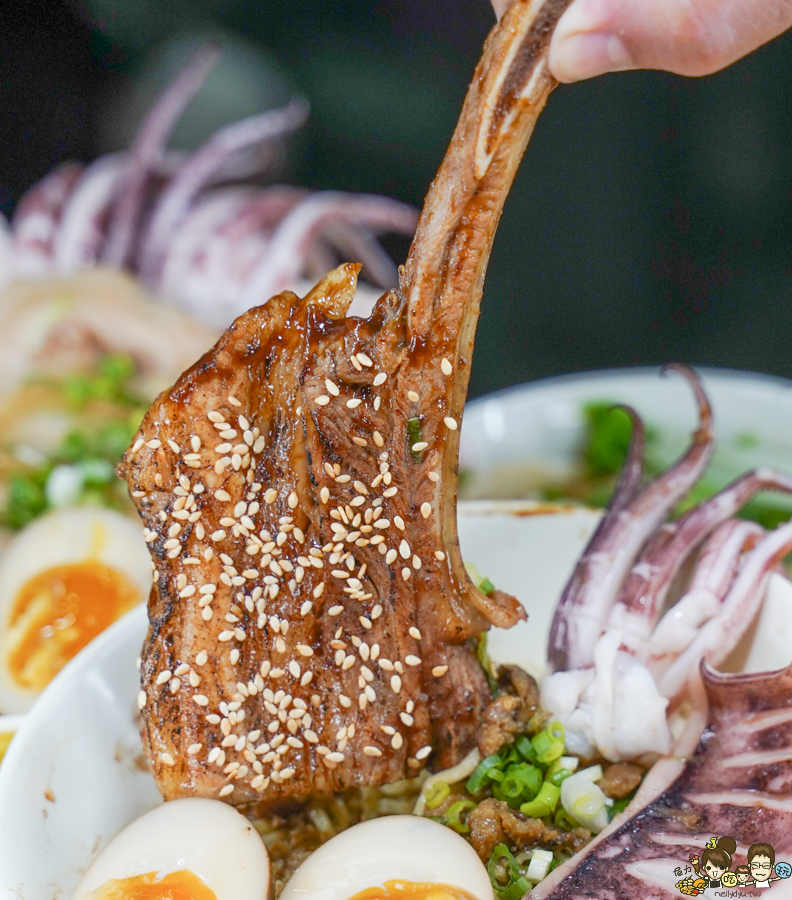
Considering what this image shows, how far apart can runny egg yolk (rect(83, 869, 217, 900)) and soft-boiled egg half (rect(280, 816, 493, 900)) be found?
0.64ft

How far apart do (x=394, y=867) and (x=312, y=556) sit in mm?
738

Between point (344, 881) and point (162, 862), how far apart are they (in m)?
0.42

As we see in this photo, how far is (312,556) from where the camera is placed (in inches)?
77.7

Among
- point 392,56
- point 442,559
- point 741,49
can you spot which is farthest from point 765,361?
point 442,559

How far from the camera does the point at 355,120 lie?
4941 mm

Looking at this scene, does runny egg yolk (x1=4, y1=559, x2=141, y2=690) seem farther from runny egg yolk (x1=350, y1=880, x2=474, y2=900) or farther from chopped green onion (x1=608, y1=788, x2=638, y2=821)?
chopped green onion (x1=608, y1=788, x2=638, y2=821)

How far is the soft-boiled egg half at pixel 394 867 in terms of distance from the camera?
5.52 feet

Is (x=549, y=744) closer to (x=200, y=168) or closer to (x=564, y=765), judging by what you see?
(x=564, y=765)

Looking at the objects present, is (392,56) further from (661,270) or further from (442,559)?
(442,559)

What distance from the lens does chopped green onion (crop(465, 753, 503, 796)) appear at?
80.7 inches

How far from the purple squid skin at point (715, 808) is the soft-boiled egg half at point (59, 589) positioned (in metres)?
2.19

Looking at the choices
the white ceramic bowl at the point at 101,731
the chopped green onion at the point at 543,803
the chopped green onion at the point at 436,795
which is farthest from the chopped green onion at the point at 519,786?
the white ceramic bowl at the point at 101,731

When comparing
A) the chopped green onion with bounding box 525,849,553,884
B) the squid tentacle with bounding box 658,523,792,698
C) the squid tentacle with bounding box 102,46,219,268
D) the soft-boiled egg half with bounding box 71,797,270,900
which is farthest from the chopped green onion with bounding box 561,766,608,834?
the squid tentacle with bounding box 102,46,219,268

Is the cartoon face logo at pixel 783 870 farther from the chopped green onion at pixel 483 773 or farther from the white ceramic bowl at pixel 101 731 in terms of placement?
the chopped green onion at pixel 483 773
